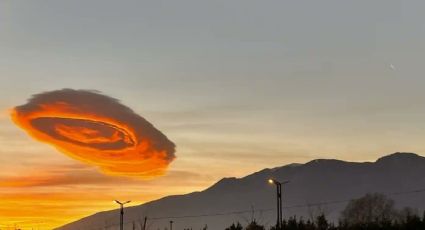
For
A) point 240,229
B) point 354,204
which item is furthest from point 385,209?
point 240,229

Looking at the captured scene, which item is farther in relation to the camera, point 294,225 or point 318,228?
point 294,225

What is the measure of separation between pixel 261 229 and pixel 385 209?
9827 centimetres

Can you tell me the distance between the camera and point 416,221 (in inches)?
1992

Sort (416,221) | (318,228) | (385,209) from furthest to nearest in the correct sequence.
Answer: (385,209) → (318,228) → (416,221)

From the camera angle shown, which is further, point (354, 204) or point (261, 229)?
point (354, 204)

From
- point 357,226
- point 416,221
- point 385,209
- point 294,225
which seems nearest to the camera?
point 416,221

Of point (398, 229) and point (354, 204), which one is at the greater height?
point (354, 204)

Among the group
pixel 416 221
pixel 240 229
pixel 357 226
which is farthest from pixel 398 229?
pixel 240 229

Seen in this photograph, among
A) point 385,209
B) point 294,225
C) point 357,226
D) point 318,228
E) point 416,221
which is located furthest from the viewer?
point 385,209

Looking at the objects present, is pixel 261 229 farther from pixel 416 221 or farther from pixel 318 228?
Answer: pixel 416 221

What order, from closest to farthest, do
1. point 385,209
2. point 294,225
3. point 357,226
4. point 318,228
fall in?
1. point 357,226
2. point 318,228
3. point 294,225
4. point 385,209

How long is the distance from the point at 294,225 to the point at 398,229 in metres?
15.3

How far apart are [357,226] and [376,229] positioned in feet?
8.73

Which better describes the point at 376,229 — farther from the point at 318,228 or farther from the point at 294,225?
the point at 294,225
